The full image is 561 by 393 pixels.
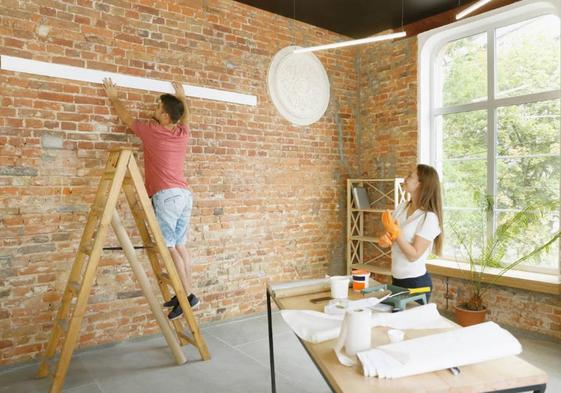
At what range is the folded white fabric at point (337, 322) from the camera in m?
1.73

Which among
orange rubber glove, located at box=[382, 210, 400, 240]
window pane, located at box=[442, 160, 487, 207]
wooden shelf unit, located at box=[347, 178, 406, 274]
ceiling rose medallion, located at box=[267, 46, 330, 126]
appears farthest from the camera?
wooden shelf unit, located at box=[347, 178, 406, 274]

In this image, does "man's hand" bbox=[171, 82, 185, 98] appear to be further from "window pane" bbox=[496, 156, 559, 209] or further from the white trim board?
"window pane" bbox=[496, 156, 559, 209]

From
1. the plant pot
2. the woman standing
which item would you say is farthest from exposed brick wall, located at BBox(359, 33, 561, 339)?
the woman standing

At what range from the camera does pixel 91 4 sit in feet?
12.1

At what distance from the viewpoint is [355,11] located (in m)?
4.89

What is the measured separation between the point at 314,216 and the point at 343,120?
141 cm

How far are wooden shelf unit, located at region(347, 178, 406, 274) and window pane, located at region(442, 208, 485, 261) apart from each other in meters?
0.65

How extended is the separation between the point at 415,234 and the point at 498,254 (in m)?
2.10

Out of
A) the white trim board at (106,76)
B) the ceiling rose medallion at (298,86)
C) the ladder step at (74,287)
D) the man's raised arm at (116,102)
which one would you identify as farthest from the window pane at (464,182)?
the ladder step at (74,287)

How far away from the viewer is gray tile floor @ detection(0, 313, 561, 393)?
3068 mm

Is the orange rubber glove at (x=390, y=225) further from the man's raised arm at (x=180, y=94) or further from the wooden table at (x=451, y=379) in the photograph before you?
the man's raised arm at (x=180, y=94)

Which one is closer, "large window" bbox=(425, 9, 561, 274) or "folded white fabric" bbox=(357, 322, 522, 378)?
"folded white fabric" bbox=(357, 322, 522, 378)

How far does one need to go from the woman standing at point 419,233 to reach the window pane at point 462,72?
246 cm

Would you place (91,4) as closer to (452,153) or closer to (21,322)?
(21,322)
